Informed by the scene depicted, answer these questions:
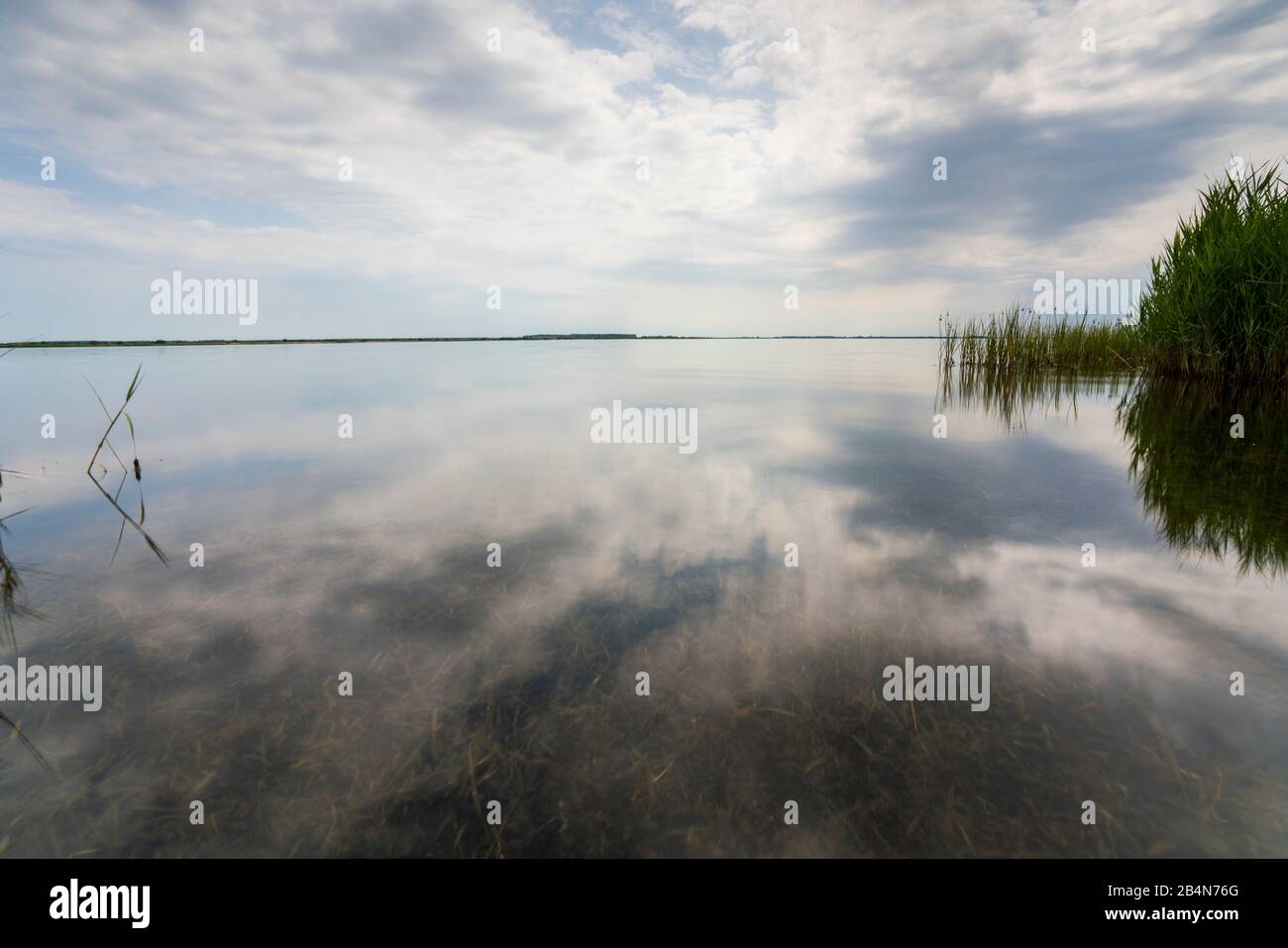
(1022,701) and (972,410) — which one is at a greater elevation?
(972,410)

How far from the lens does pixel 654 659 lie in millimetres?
3857

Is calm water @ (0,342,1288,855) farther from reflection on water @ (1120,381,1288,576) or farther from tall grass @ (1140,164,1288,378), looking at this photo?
tall grass @ (1140,164,1288,378)

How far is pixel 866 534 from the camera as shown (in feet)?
20.6

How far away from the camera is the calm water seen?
8.30 ft

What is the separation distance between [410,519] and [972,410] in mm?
16552

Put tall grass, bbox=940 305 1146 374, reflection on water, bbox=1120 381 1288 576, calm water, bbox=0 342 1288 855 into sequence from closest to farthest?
calm water, bbox=0 342 1288 855 < reflection on water, bbox=1120 381 1288 576 < tall grass, bbox=940 305 1146 374

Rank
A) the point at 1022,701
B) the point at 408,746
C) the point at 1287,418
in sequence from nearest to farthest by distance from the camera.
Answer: the point at 408,746, the point at 1022,701, the point at 1287,418

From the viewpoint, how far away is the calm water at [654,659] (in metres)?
2.53

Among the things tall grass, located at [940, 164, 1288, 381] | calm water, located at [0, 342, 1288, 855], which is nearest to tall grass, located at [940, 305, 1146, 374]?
tall grass, located at [940, 164, 1288, 381]

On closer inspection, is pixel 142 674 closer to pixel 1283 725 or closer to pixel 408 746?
pixel 408 746

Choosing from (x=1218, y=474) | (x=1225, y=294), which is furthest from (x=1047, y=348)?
(x=1218, y=474)

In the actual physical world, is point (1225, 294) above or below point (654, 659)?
above

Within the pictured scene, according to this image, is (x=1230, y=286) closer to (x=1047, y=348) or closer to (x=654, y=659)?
(x=1047, y=348)
